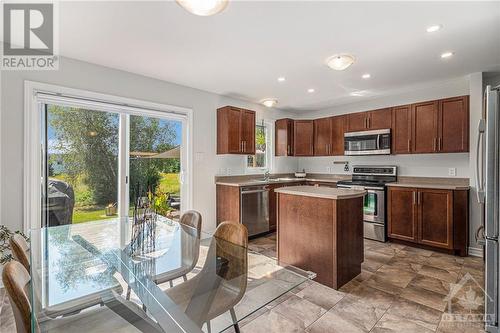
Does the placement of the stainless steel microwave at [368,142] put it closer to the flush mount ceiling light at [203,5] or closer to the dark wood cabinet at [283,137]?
the dark wood cabinet at [283,137]

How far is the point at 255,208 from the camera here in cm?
438

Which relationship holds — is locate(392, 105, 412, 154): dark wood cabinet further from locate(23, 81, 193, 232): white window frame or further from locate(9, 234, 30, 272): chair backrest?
locate(9, 234, 30, 272): chair backrest

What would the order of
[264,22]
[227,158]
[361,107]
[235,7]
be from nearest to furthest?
1. [235,7]
2. [264,22]
3. [227,158]
4. [361,107]

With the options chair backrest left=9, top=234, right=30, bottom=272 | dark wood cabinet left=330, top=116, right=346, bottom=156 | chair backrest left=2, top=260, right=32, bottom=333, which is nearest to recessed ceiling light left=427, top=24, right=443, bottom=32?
dark wood cabinet left=330, top=116, right=346, bottom=156

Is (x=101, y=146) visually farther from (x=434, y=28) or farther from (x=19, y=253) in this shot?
(x=434, y=28)

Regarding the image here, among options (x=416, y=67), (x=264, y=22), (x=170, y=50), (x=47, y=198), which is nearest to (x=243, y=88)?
(x=170, y=50)

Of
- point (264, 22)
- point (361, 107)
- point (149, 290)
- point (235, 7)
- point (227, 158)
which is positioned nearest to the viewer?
point (149, 290)

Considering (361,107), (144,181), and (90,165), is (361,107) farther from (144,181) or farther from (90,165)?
(90,165)

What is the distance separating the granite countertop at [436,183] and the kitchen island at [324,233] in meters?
1.61

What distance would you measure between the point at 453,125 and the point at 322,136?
2.24 meters

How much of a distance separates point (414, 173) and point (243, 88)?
334cm

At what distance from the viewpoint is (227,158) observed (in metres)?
4.74

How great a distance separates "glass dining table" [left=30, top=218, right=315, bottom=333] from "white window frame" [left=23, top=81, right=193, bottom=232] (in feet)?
1.75

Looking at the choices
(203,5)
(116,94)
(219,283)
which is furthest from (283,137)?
(219,283)
